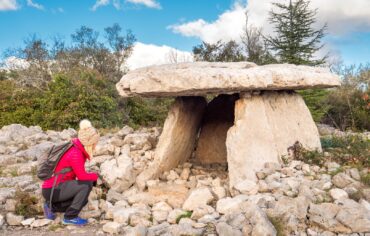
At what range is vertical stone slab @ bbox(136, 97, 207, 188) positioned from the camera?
791 centimetres

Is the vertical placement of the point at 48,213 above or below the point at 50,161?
below

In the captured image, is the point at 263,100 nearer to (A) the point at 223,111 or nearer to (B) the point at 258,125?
(B) the point at 258,125

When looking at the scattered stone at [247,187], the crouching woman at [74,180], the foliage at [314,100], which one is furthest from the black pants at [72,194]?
the foliage at [314,100]

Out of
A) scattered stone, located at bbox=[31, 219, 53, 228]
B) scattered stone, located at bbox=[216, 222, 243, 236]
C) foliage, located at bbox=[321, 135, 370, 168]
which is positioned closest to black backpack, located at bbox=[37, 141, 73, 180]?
scattered stone, located at bbox=[31, 219, 53, 228]

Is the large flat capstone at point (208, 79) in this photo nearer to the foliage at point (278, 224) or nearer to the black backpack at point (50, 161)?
the black backpack at point (50, 161)

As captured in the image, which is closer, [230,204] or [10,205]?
[230,204]

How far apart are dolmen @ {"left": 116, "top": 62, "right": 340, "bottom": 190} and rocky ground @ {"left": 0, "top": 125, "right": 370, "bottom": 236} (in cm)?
32

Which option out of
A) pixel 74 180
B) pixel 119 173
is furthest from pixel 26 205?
pixel 119 173

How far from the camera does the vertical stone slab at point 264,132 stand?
23.4 feet

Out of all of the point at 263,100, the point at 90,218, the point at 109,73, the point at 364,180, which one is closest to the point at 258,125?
the point at 263,100

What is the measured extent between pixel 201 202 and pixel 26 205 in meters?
2.64

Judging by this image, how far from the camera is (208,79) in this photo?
6715mm

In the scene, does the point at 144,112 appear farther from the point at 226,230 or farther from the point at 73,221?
the point at 226,230

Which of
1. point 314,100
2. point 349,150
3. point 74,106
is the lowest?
point 349,150
